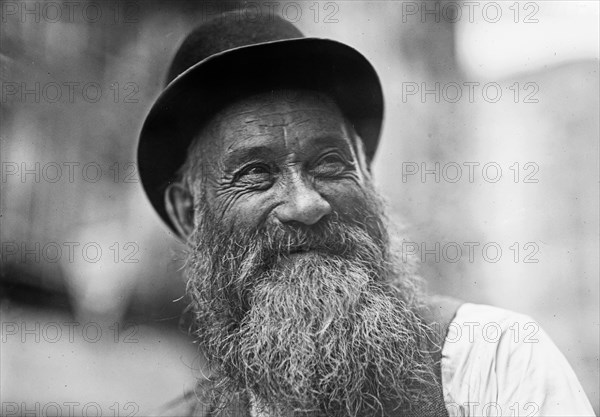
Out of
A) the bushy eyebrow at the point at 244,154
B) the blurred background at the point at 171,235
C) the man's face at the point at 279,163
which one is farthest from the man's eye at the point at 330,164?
the blurred background at the point at 171,235

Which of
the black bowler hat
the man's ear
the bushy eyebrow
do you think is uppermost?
the black bowler hat

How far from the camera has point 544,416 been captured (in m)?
1.53

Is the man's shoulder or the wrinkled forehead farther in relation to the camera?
the wrinkled forehead

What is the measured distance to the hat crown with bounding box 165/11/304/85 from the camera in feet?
6.74

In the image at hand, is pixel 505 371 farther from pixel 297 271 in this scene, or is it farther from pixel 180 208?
pixel 180 208

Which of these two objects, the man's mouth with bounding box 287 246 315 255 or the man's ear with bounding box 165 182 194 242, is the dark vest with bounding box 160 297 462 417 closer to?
the man's mouth with bounding box 287 246 315 255

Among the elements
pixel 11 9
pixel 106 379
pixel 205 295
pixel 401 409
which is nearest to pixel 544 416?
pixel 401 409

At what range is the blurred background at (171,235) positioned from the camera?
221cm

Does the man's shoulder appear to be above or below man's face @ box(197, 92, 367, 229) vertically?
below

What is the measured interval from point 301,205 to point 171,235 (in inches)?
36.1

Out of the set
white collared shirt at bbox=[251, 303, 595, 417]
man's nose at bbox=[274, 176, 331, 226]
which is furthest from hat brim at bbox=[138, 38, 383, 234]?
white collared shirt at bbox=[251, 303, 595, 417]

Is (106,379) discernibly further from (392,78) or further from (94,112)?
(392,78)

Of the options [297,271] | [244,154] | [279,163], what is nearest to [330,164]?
[279,163]

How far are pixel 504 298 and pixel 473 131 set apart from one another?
0.72 meters
